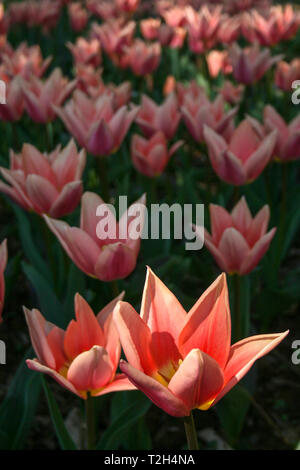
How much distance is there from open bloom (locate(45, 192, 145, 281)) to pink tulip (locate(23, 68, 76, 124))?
1.02 m

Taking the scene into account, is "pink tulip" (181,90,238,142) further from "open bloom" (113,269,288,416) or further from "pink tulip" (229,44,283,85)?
"open bloom" (113,269,288,416)

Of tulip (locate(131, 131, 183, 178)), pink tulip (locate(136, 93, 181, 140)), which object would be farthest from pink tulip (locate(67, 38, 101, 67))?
tulip (locate(131, 131, 183, 178))

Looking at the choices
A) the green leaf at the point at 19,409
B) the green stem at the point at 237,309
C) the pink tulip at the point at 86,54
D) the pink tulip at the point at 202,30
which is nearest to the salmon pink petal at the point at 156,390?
the green leaf at the point at 19,409

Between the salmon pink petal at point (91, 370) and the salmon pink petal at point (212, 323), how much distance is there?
149mm

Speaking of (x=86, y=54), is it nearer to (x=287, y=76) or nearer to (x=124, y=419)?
(x=287, y=76)

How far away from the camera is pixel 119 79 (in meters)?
3.57

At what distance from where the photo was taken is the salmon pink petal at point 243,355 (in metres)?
0.72

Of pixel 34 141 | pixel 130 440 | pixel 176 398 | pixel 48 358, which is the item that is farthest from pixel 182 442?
pixel 34 141

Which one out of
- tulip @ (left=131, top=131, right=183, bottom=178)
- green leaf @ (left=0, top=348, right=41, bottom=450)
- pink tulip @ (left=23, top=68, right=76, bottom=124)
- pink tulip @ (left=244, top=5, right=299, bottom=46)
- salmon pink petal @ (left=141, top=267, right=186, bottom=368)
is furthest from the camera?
pink tulip @ (left=244, top=5, right=299, bottom=46)

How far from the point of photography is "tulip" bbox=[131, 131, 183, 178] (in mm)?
1811

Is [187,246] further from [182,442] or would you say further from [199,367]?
[199,367]

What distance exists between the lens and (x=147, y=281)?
803mm

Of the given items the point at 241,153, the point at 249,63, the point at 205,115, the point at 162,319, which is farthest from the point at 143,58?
the point at 162,319

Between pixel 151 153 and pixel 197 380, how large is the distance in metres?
1.18
